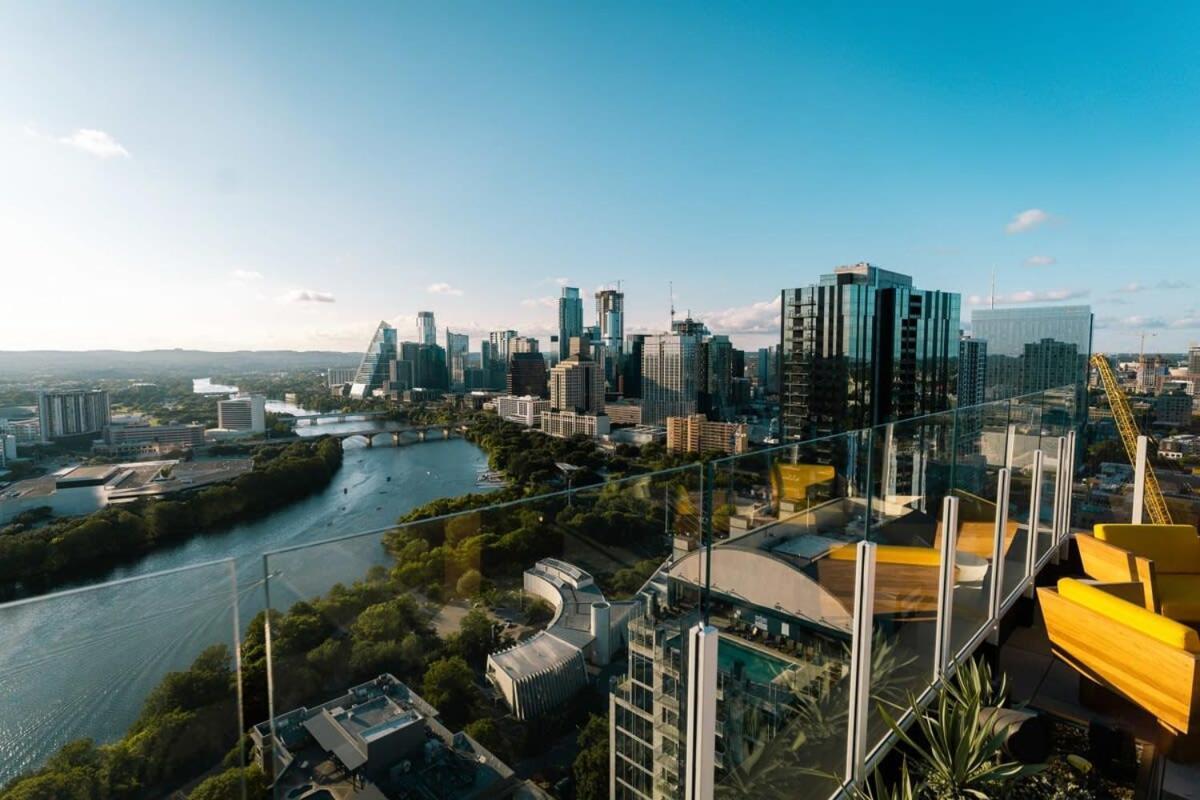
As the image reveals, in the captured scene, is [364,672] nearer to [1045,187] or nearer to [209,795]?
[209,795]

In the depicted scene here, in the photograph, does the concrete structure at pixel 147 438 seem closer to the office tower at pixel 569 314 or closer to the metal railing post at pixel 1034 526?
the metal railing post at pixel 1034 526

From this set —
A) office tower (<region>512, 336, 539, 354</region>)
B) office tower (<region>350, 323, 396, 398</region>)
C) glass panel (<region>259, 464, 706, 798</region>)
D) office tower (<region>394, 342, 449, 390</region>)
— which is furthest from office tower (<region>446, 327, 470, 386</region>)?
glass panel (<region>259, 464, 706, 798</region>)

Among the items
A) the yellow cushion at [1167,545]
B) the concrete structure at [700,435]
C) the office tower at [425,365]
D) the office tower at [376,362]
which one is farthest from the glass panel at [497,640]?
the office tower at [425,365]

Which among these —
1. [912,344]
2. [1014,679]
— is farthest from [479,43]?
[912,344]

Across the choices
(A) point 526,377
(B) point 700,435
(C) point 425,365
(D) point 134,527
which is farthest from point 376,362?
(D) point 134,527

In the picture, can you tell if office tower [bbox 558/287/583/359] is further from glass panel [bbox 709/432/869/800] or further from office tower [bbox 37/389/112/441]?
glass panel [bbox 709/432/869/800]
